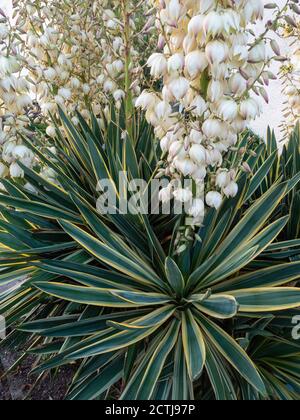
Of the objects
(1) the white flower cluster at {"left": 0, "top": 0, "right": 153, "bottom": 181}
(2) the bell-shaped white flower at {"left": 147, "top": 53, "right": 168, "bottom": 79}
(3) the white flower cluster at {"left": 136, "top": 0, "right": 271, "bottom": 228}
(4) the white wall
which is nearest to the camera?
(3) the white flower cluster at {"left": 136, "top": 0, "right": 271, "bottom": 228}

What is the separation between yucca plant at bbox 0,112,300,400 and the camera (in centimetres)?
110

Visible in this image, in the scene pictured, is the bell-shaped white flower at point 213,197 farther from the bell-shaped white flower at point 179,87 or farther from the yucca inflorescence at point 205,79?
the bell-shaped white flower at point 179,87

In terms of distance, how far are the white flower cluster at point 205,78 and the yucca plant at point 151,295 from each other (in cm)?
14

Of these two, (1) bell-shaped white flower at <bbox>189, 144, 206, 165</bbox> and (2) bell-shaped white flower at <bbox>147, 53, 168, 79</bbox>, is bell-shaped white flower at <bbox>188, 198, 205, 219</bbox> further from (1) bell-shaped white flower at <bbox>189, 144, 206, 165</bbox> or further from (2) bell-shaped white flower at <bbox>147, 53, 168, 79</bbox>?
(2) bell-shaped white flower at <bbox>147, 53, 168, 79</bbox>

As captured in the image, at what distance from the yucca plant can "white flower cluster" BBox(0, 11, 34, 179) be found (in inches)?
3.7

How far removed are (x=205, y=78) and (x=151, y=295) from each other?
59 centimetres

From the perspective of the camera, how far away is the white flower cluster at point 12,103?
3.92 ft

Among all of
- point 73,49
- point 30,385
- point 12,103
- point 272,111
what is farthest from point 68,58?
point 272,111

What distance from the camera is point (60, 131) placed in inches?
70.0

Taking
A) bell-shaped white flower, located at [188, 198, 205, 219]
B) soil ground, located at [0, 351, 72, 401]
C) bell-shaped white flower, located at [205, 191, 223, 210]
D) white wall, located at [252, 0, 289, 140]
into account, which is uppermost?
white wall, located at [252, 0, 289, 140]

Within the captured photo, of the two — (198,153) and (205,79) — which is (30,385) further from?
(205,79)

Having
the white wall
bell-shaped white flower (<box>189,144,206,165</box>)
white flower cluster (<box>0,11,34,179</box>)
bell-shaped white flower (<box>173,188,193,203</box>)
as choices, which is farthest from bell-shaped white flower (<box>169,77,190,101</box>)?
the white wall

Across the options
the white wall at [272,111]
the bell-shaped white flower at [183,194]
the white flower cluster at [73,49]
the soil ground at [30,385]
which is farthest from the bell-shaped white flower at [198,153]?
the white wall at [272,111]

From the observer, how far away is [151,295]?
46.8 inches
